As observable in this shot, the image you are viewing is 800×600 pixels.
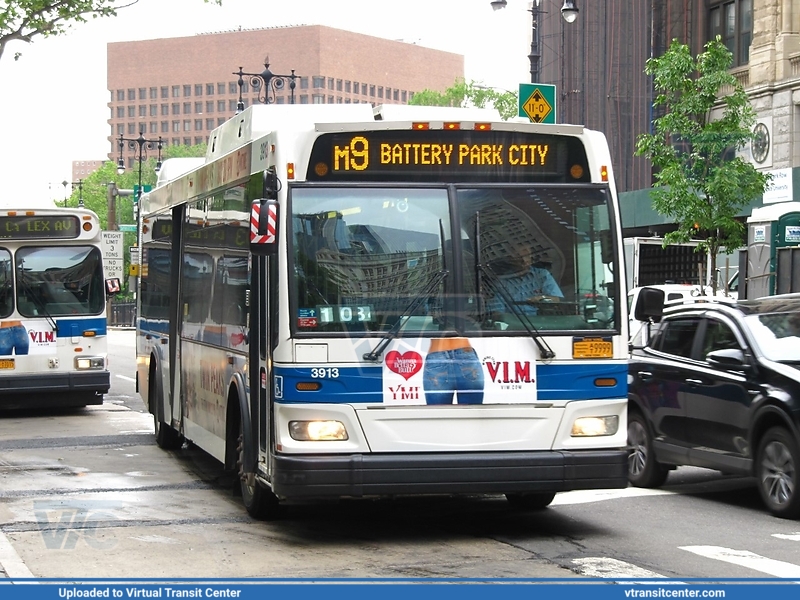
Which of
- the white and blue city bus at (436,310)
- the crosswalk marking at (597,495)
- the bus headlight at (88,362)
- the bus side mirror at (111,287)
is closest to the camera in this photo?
the white and blue city bus at (436,310)

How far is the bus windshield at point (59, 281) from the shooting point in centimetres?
1905

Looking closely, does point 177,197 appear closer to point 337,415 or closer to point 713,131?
point 337,415

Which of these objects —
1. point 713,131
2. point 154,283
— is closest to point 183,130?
point 713,131

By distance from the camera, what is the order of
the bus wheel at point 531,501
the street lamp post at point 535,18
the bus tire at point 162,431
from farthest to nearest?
the street lamp post at point 535,18
the bus tire at point 162,431
the bus wheel at point 531,501

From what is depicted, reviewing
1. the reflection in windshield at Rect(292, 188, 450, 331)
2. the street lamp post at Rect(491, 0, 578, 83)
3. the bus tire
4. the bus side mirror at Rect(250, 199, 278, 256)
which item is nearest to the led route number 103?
the reflection in windshield at Rect(292, 188, 450, 331)

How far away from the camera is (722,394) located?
11.0m

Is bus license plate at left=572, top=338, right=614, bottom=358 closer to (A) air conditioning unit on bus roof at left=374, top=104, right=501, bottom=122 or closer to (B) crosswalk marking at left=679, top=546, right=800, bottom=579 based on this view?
(B) crosswalk marking at left=679, top=546, right=800, bottom=579

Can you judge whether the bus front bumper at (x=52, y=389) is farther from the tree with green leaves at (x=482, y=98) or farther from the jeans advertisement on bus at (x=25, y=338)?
the tree with green leaves at (x=482, y=98)

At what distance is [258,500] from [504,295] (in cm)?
250

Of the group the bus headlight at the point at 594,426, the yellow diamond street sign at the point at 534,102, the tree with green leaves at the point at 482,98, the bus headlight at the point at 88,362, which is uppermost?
the tree with green leaves at the point at 482,98

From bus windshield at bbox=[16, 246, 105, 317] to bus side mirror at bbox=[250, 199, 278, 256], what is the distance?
1111cm

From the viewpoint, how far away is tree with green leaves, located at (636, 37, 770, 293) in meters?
28.8
